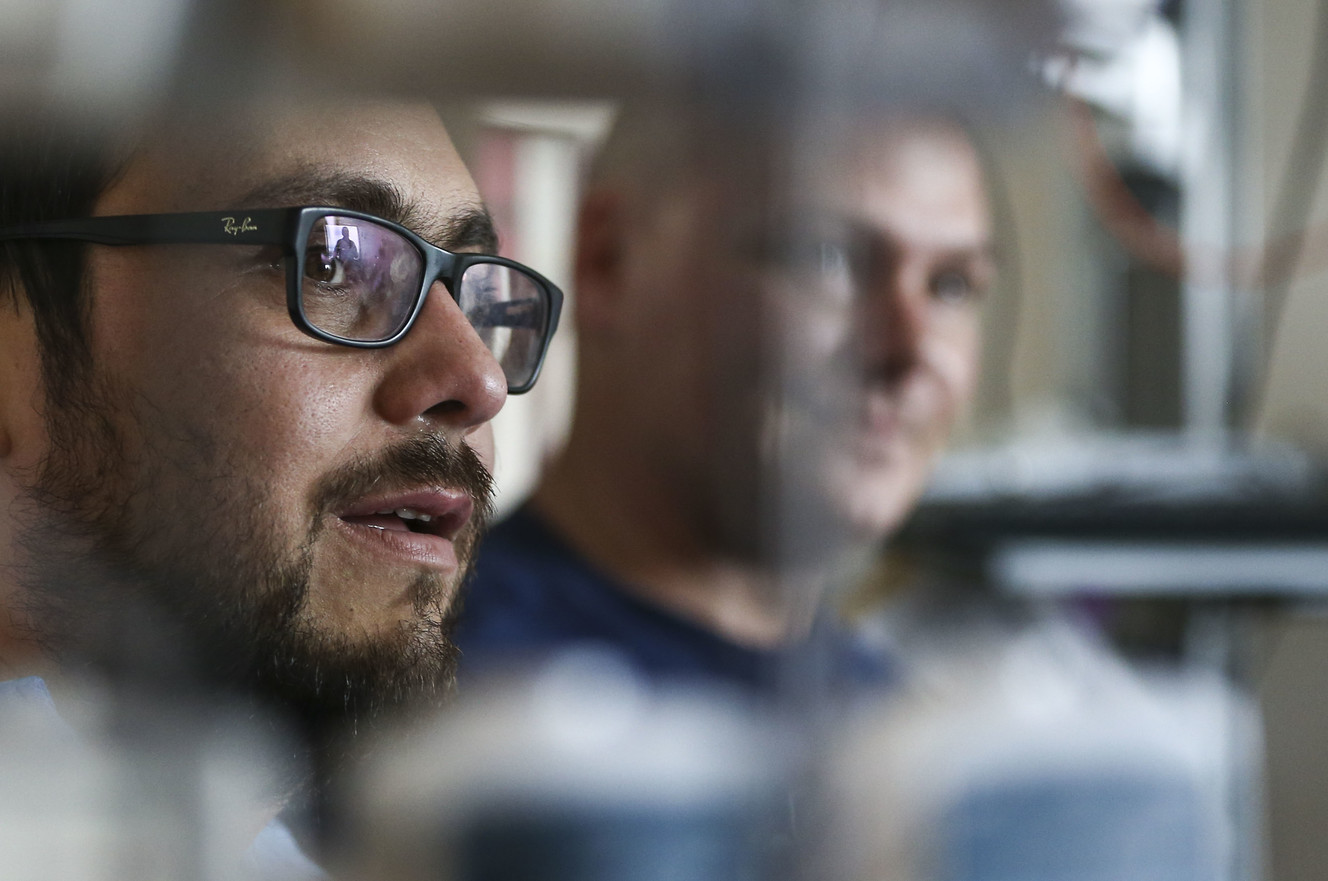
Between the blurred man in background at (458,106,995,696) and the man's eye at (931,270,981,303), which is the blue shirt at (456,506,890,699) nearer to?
the blurred man in background at (458,106,995,696)

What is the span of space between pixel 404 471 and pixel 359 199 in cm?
5

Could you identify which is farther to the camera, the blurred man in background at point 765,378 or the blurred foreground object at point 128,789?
the blurred man in background at point 765,378

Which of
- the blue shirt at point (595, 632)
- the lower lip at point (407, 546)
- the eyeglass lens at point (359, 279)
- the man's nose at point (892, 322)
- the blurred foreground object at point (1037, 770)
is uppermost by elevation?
the eyeglass lens at point (359, 279)

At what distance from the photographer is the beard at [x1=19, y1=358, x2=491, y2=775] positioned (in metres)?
0.18

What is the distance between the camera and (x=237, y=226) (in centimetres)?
18

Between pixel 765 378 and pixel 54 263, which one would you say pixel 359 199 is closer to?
pixel 54 263

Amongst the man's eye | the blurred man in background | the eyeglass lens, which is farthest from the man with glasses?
the man's eye

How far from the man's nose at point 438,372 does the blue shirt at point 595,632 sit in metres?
0.05

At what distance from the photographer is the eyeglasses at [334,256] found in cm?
18

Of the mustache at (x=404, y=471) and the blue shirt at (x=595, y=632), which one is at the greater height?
the mustache at (x=404, y=471)

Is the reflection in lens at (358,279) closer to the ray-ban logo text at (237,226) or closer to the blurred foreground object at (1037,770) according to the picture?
the ray-ban logo text at (237,226)

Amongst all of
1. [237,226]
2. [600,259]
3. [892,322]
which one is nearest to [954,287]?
[892,322]

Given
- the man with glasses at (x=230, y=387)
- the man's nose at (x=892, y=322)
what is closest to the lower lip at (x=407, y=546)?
the man with glasses at (x=230, y=387)

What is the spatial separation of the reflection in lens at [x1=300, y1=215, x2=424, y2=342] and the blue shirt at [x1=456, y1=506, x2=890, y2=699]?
0.06 meters
